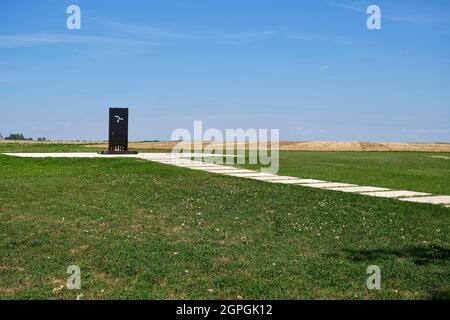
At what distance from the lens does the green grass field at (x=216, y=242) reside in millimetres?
7211

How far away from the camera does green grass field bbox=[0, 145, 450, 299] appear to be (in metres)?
7.21

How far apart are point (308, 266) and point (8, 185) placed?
553 inches

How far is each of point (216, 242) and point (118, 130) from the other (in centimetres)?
2816

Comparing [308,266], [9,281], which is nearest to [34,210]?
[9,281]

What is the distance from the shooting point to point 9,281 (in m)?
7.41

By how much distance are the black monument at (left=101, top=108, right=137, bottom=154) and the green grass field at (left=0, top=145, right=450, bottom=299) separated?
1796 centimetres

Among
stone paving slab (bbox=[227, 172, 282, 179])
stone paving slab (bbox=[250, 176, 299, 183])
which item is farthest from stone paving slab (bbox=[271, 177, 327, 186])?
stone paving slab (bbox=[227, 172, 282, 179])

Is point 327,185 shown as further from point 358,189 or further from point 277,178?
point 277,178

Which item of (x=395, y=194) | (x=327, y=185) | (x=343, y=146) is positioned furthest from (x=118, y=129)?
(x=343, y=146)

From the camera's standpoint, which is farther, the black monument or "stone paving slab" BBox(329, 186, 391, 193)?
the black monument

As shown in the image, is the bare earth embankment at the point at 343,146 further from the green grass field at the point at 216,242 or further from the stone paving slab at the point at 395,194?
the green grass field at the point at 216,242

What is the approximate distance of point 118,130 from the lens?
121 feet

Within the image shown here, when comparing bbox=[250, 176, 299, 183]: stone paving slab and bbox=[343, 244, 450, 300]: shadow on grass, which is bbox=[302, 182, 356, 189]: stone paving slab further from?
bbox=[343, 244, 450, 300]: shadow on grass

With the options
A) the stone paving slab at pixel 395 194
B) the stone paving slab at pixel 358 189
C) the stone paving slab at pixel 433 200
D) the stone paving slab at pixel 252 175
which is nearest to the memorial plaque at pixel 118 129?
the stone paving slab at pixel 252 175
